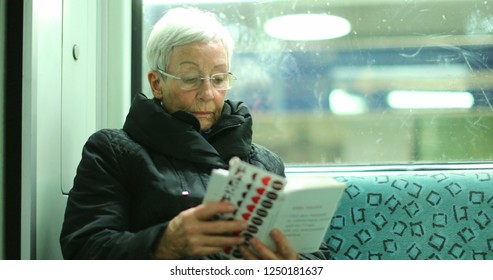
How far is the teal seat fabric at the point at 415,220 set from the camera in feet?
6.46

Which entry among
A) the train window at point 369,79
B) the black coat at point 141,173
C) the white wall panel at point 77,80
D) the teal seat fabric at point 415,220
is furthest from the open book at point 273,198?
the train window at point 369,79

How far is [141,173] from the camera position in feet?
5.01

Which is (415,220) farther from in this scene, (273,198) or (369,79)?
(273,198)

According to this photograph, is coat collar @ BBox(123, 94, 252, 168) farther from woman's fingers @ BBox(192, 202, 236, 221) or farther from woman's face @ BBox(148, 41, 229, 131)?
woman's fingers @ BBox(192, 202, 236, 221)

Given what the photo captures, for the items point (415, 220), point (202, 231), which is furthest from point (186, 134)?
point (415, 220)

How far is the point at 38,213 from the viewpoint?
5.37 ft

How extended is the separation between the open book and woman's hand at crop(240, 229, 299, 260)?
1 cm

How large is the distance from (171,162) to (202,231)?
1.42 feet

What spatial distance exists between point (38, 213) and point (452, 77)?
1.75 m

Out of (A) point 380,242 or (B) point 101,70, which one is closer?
(A) point 380,242

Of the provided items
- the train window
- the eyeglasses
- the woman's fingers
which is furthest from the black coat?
the train window
